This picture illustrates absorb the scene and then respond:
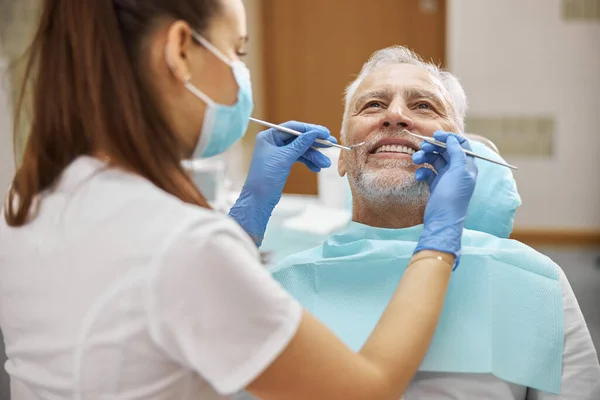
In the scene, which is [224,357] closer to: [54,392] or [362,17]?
[54,392]

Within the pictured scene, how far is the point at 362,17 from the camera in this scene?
4398 mm

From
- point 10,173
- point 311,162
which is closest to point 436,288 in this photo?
point 311,162

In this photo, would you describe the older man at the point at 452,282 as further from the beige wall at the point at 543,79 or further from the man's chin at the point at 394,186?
the beige wall at the point at 543,79

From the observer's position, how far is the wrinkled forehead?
5.21 ft

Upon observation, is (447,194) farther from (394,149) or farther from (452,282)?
(394,149)

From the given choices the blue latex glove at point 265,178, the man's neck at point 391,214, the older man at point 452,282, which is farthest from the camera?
the man's neck at point 391,214

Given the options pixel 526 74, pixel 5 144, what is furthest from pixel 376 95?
pixel 526 74

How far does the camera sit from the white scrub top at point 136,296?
0.77m

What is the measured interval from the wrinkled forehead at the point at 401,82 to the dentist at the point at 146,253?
0.69 meters

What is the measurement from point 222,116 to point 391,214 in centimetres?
70

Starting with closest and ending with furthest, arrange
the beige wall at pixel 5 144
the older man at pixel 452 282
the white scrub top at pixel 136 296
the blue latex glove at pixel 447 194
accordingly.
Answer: the white scrub top at pixel 136 296
the blue latex glove at pixel 447 194
the older man at pixel 452 282
the beige wall at pixel 5 144

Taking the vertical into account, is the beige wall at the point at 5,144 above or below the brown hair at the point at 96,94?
below

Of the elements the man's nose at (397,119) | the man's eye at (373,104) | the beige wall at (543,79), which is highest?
the man's eye at (373,104)

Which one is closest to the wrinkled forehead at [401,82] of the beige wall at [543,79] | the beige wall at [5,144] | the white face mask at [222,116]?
the white face mask at [222,116]
